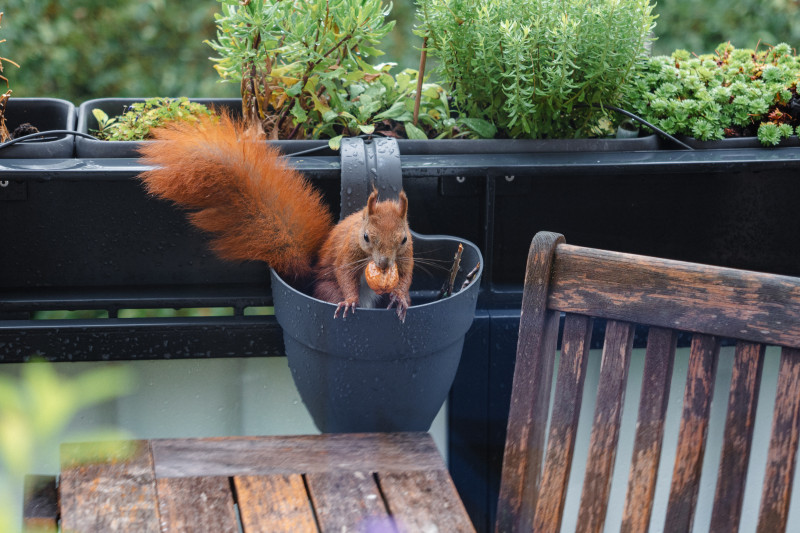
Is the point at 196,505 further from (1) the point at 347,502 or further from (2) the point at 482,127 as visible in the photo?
(2) the point at 482,127

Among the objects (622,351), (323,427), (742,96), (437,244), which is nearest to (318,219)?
(437,244)

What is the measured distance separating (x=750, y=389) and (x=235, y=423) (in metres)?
1.01

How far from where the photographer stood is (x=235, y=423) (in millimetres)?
1611

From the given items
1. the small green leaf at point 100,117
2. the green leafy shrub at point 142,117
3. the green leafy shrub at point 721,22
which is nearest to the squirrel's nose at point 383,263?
the green leafy shrub at point 142,117

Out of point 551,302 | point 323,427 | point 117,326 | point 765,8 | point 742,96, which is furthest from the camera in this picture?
point 765,8

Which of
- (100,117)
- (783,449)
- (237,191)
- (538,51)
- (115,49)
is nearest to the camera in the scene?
(783,449)

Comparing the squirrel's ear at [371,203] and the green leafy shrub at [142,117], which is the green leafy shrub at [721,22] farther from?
the squirrel's ear at [371,203]

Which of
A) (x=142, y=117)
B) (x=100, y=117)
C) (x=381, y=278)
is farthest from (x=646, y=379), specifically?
(x=100, y=117)

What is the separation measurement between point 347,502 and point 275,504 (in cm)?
8

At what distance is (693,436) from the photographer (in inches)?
35.9

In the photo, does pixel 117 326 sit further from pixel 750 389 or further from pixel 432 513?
pixel 750 389

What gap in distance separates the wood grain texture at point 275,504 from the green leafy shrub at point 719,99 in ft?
3.64

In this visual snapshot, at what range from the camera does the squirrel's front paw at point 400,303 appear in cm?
119

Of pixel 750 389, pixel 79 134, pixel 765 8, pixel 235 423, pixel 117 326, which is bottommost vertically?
pixel 235 423
